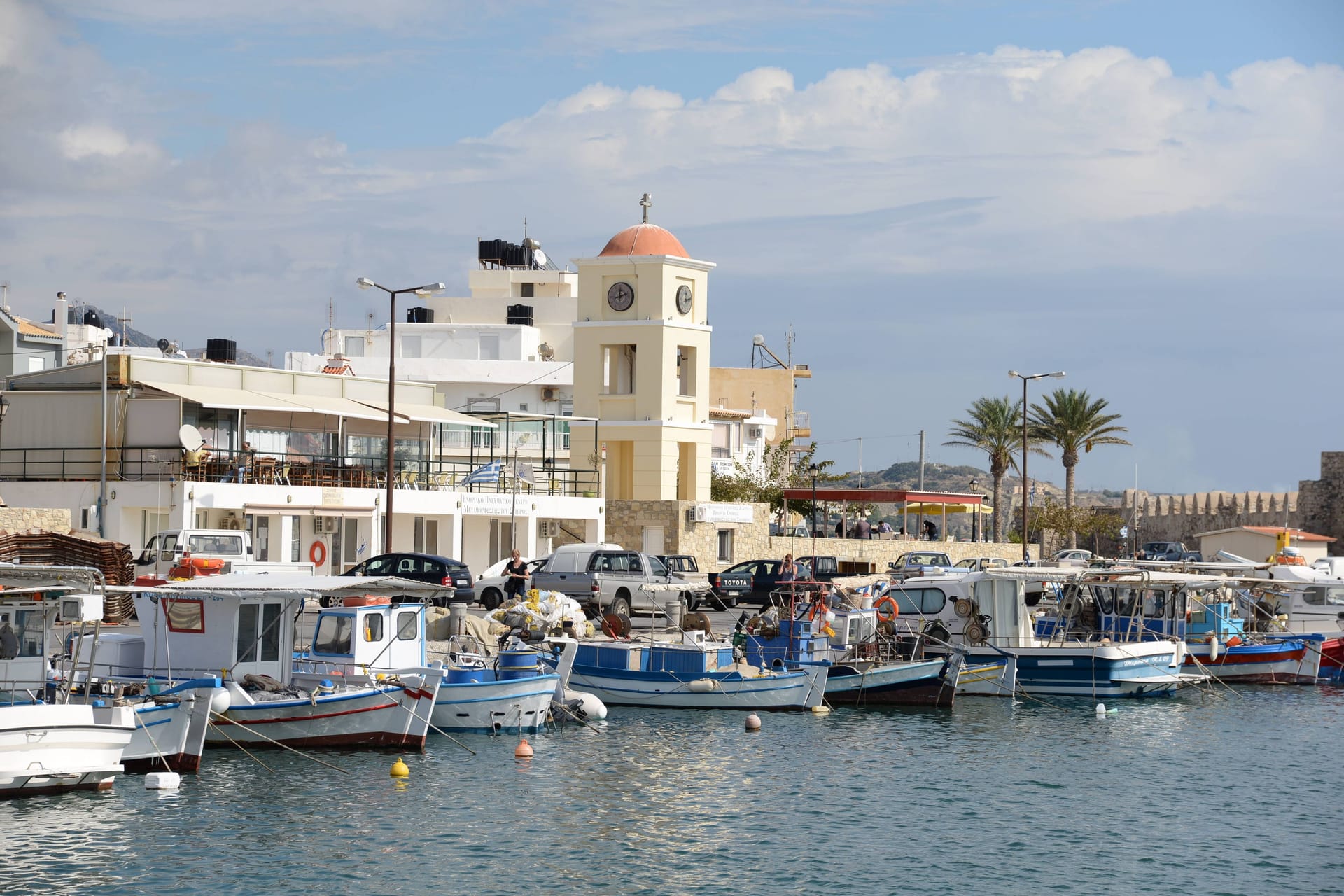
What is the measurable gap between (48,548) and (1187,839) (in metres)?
27.4

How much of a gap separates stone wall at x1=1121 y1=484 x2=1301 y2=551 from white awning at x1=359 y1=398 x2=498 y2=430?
47330 millimetres

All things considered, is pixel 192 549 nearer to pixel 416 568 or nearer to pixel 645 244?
pixel 416 568

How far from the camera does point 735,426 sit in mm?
92125

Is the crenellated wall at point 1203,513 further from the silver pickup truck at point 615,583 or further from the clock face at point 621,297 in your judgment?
the silver pickup truck at point 615,583

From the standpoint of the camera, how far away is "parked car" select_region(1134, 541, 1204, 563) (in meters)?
71.3

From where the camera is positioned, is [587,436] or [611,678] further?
[587,436]

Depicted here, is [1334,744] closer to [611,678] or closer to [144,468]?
[611,678]

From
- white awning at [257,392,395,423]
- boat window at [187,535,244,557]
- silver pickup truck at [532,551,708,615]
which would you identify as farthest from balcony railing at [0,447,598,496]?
silver pickup truck at [532,551,708,615]

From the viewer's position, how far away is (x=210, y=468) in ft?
152

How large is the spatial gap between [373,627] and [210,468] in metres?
20.2

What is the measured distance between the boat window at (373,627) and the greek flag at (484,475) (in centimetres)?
2546

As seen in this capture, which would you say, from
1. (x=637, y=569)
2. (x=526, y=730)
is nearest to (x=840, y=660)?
(x=526, y=730)

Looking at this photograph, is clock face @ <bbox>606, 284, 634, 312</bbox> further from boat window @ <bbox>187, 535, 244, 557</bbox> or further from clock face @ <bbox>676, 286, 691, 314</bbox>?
boat window @ <bbox>187, 535, 244, 557</bbox>

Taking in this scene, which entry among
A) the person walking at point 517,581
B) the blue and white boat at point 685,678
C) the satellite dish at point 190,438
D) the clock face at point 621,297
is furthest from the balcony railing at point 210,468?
the blue and white boat at point 685,678
